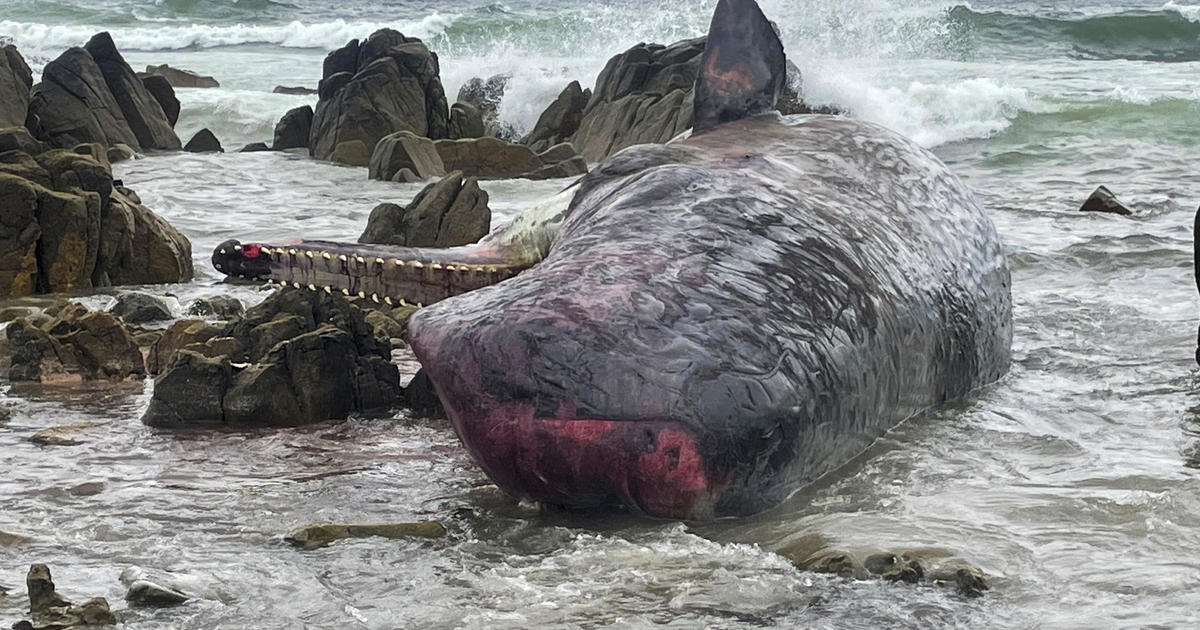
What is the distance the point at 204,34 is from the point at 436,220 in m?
32.5

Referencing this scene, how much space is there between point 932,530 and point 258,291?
5.07 metres

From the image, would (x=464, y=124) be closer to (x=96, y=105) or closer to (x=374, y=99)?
(x=374, y=99)

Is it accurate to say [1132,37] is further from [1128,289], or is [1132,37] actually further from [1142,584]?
[1142,584]

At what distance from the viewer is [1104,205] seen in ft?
38.3

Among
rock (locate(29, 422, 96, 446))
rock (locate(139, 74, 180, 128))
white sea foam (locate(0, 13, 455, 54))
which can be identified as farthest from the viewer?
white sea foam (locate(0, 13, 455, 54))

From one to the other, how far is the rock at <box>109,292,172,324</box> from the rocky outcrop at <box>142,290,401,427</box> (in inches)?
72.2

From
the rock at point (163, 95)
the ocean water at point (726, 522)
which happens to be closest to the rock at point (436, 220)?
the ocean water at point (726, 522)

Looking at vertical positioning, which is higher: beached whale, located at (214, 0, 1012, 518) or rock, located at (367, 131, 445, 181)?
beached whale, located at (214, 0, 1012, 518)

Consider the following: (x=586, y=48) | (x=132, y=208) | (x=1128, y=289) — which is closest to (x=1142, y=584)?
(x=1128, y=289)

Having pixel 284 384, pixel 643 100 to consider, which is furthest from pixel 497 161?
pixel 284 384

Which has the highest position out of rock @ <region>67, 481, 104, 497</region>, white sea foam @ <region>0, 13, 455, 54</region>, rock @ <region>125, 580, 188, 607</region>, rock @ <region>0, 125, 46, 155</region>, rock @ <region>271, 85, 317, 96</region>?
rock @ <region>0, 125, 46, 155</region>

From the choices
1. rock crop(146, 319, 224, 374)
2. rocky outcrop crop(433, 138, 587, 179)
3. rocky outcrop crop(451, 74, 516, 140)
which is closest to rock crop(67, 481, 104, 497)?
rock crop(146, 319, 224, 374)

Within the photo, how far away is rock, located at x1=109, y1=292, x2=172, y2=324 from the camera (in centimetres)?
773

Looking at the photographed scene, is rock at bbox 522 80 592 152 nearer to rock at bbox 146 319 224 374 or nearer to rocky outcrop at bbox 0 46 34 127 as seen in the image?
rocky outcrop at bbox 0 46 34 127
